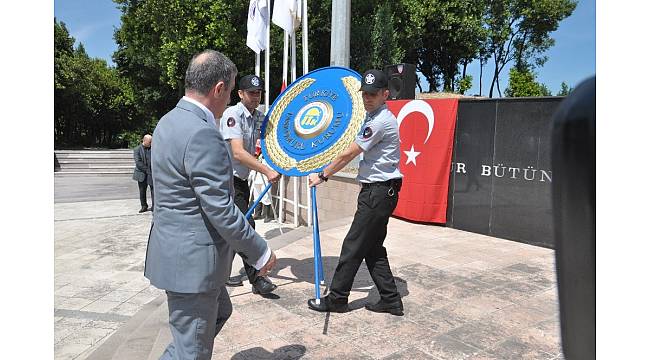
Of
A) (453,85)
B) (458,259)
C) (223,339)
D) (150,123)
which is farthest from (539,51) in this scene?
(223,339)

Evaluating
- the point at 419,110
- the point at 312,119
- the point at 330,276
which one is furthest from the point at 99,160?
the point at 312,119

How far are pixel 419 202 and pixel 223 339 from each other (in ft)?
15.7

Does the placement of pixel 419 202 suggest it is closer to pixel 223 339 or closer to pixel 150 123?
pixel 223 339

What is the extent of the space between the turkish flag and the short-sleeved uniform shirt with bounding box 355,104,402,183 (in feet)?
12.5

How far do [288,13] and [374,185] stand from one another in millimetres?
4829

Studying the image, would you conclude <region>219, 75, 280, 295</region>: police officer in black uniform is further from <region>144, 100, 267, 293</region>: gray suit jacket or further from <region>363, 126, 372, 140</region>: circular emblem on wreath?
<region>144, 100, 267, 293</region>: gray suit jacket

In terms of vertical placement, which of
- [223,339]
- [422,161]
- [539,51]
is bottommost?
[223,339]

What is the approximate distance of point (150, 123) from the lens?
28.6 meters

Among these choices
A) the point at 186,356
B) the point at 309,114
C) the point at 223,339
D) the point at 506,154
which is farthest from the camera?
the point at 506,154

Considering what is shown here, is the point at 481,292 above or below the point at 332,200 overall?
below

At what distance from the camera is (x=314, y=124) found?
13.5ft

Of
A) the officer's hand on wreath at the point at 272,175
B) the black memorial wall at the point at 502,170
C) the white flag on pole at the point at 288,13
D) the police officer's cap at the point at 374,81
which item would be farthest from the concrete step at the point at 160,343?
the white flag on pole at the point at 288,13

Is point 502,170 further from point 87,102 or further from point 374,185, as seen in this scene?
point 87,102

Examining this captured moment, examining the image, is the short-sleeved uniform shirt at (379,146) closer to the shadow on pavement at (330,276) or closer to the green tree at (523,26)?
the shadow on pavement at (330,276)
